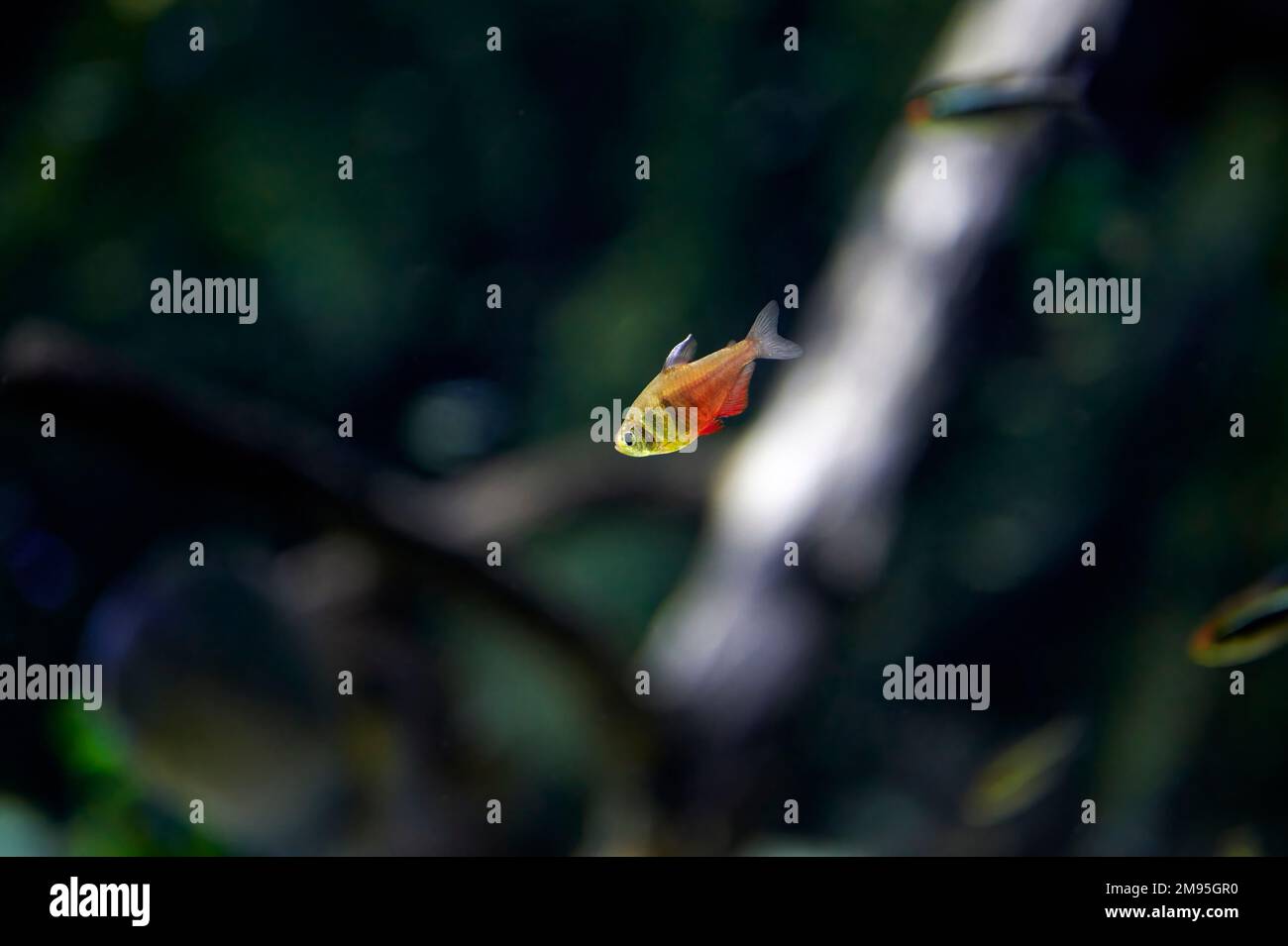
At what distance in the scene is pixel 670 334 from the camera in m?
3.06

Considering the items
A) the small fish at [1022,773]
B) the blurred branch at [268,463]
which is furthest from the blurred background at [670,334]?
the blurred branch at [268,463]

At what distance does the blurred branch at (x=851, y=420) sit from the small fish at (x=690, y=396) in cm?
61

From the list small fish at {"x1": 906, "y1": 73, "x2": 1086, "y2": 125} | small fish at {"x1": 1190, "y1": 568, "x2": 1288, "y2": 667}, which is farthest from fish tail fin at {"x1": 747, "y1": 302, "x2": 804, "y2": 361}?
small fish at {"x1": 1190, "y1": 568, "x2": 1288, "y2": 667}

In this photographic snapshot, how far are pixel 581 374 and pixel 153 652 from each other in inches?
70.4

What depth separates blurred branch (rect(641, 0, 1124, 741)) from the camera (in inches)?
66.1

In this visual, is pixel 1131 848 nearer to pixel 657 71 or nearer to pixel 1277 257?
pixel 1277 257

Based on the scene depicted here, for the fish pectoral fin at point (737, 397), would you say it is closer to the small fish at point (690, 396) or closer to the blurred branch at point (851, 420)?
the small fish at point (690, 396)

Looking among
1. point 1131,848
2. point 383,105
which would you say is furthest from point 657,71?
point 1131,848

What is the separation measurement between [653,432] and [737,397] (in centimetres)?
16

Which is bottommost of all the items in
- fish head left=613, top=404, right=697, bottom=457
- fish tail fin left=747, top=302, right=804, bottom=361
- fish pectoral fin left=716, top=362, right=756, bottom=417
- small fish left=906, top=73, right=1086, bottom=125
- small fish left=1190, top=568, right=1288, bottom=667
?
small fish left=1190, top=568, right=1288, bottom=667

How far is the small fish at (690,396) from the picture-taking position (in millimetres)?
999

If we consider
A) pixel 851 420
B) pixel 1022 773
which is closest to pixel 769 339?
pixel 851 420

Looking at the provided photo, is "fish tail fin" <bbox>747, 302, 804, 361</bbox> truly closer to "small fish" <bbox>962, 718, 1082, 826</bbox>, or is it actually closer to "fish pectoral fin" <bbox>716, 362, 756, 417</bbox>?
"fish pectoral fin" <bbox>716, 362, 756, 417</bbox>

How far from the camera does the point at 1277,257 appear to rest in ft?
9.66
